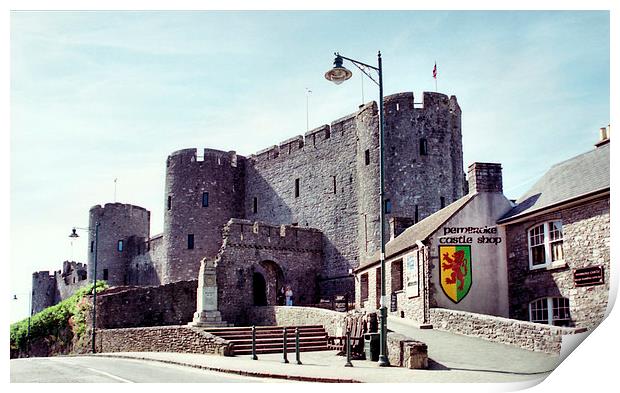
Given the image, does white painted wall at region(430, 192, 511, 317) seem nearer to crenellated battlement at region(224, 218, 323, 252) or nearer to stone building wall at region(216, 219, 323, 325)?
stone building wall at region(216, 219, 323, 325)

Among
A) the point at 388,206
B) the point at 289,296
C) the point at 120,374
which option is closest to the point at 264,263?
the point at 289,296

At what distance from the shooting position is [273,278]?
34938 millimetres

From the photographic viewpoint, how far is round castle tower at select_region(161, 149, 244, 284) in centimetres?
4316

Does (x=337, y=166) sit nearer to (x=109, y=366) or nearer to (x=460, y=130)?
(x=460, y=130)

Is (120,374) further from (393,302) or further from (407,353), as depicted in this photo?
(393,302)

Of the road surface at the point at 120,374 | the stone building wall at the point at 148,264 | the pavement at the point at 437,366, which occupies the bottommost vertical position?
the road surface at the point at 120,374

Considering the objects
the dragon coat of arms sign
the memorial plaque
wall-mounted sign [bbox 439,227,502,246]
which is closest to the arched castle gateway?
the memorial plaque

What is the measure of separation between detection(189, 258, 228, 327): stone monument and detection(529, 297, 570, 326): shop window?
11.2 m

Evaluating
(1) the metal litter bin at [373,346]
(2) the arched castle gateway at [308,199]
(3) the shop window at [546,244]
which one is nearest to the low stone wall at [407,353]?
(1) the metal litter bin at [373,346]

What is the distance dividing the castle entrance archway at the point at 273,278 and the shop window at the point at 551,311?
1658cm

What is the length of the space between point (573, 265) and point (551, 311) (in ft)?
4.91

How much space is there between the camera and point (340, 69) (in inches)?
621

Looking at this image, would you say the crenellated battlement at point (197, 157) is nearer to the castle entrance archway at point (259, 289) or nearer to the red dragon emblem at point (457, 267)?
the castle entrance archway at point (259, 289)

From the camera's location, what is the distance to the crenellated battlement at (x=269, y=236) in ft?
105
